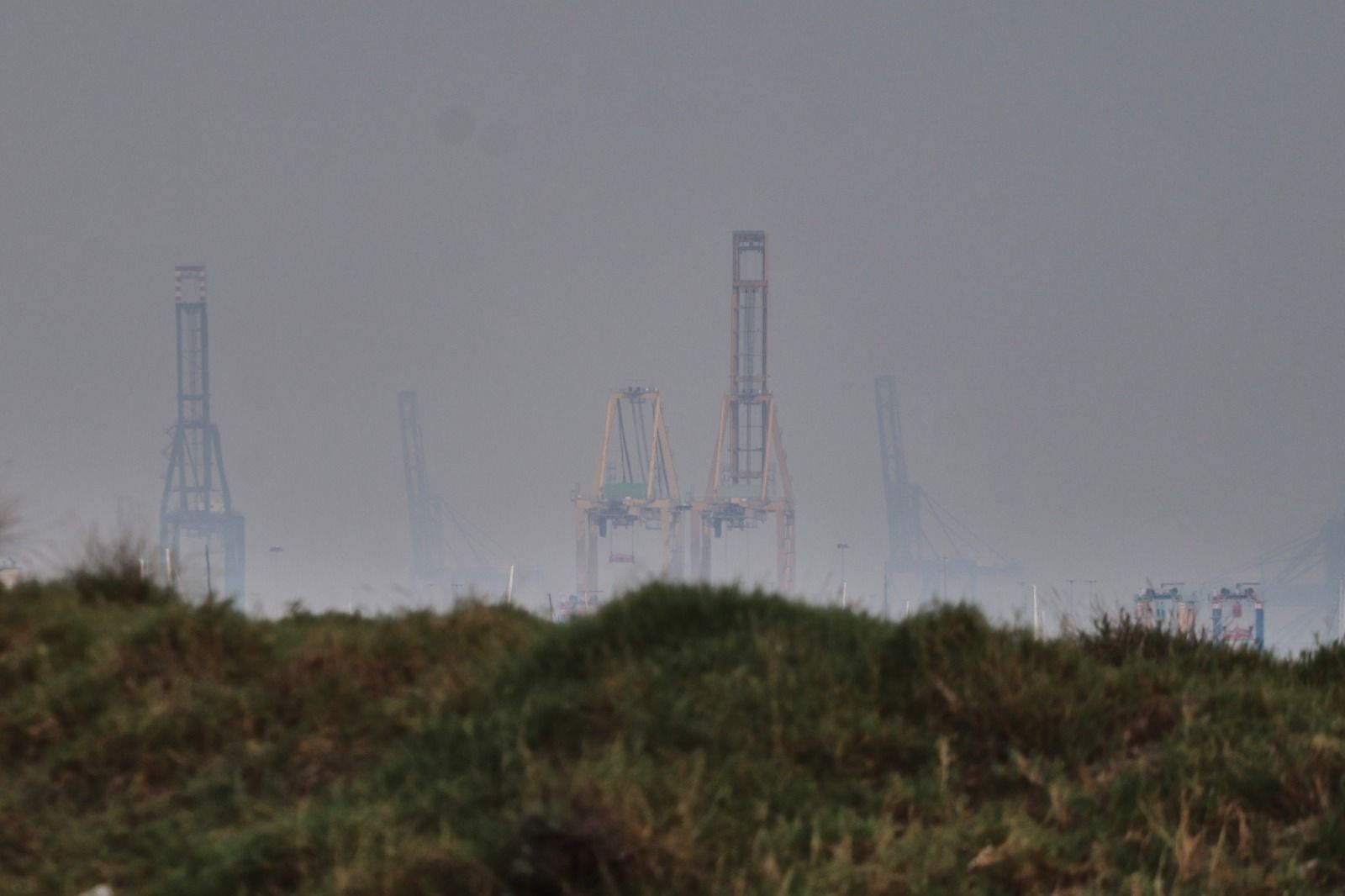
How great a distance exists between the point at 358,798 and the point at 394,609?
11.1 ft

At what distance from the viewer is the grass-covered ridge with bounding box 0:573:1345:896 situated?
5.89m

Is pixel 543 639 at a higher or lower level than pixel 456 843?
higher

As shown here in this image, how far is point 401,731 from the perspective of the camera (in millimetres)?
7613

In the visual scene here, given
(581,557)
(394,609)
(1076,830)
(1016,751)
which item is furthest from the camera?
(581,557)

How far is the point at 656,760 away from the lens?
22.0 ft

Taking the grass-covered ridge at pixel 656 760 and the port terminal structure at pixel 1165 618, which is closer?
the grass-covered ridge at pixel 656 760

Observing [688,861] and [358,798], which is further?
[358,798]

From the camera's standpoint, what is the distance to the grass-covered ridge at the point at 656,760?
589 centimetres

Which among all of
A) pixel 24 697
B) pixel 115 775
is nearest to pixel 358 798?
pixel 115 775

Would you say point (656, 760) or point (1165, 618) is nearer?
point (656, 760)

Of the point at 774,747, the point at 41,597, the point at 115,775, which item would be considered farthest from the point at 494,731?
the point at 41,597

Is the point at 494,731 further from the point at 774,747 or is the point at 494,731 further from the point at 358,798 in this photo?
the point at 774,747

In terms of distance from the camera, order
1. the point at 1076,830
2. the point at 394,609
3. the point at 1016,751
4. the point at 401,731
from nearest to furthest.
Answer: the point at 1076,830, the point at 1016,751, the point at 401,731, the point at 394,609

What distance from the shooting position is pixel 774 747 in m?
6.87
